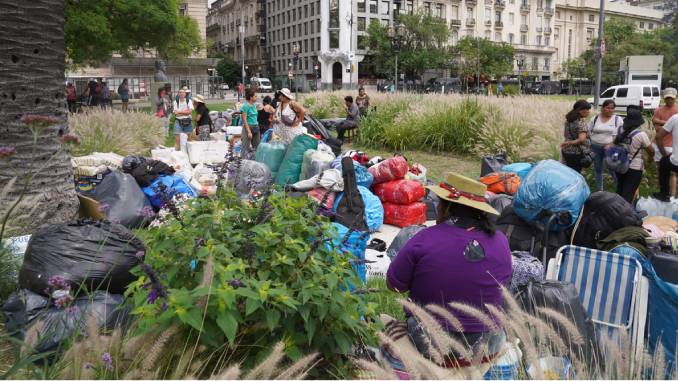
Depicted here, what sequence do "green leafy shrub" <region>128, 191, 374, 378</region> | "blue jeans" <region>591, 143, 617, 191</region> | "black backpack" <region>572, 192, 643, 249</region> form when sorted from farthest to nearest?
"blue jeans" <region>591, 143, 617, 191</region>
"black backpack" <region>572, 192, 643, 249</region>
"green leafy shrub" <region>128, 191, 374, 378</region>

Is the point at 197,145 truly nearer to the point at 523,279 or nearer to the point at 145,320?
the point at 523,279

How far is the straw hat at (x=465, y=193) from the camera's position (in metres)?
2.88

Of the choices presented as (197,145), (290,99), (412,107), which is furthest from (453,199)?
(412,107)

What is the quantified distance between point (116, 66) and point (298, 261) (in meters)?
48.3

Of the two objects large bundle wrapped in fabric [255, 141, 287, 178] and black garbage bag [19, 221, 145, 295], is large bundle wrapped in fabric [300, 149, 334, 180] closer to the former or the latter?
large bundle wrapped in fabric [255, 141, 287, 178]

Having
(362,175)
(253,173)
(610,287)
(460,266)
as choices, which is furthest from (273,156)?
(460,266)

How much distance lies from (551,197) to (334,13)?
65759 mm

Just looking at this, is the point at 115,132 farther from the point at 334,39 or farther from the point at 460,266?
the point at 334,39

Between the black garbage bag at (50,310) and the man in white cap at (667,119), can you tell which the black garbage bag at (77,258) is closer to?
the black garbage bag at (50,310)

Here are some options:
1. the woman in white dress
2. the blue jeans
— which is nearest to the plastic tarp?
the woman in white dress

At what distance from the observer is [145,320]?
87.0 inches

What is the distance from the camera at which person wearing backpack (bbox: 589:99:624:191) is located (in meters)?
8.04

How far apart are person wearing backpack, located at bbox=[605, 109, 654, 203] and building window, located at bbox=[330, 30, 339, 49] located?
62.3 meters

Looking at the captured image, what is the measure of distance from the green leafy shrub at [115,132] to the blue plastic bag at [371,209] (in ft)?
13.5
